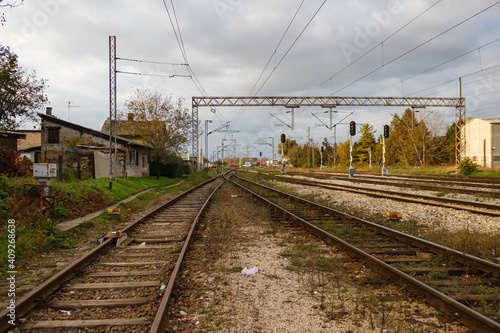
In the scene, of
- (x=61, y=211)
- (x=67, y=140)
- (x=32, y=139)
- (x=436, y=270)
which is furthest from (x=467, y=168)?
(x=32, y=139)

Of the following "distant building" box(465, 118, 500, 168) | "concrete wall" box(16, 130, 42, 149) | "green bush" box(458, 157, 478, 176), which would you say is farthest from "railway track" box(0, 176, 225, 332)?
"concrete wall" box(16, 130, 42, 149)

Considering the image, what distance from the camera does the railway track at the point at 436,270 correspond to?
3.89 m

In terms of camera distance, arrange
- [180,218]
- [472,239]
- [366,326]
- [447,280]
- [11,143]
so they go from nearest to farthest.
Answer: [366,326] → [447,280] → [472,239] → [180,218] → [11,143]

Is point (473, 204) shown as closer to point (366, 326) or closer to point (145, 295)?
point (366, 326)

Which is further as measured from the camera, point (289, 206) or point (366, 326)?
point (289, 206)

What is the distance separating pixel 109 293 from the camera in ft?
15.7

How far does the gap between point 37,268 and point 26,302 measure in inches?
86.4

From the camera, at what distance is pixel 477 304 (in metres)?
4.16

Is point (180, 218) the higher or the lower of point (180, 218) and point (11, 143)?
the lower

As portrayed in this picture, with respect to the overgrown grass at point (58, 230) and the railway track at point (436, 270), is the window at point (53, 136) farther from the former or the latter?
the railway track at point (436, 270)

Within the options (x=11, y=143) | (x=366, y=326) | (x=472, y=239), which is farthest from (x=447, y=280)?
(x=11, y=143)

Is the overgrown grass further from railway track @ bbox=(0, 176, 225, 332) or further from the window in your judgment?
the window

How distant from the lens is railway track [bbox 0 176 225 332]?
12.5 ft

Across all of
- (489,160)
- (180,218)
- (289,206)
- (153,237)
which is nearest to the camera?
(153,237)
